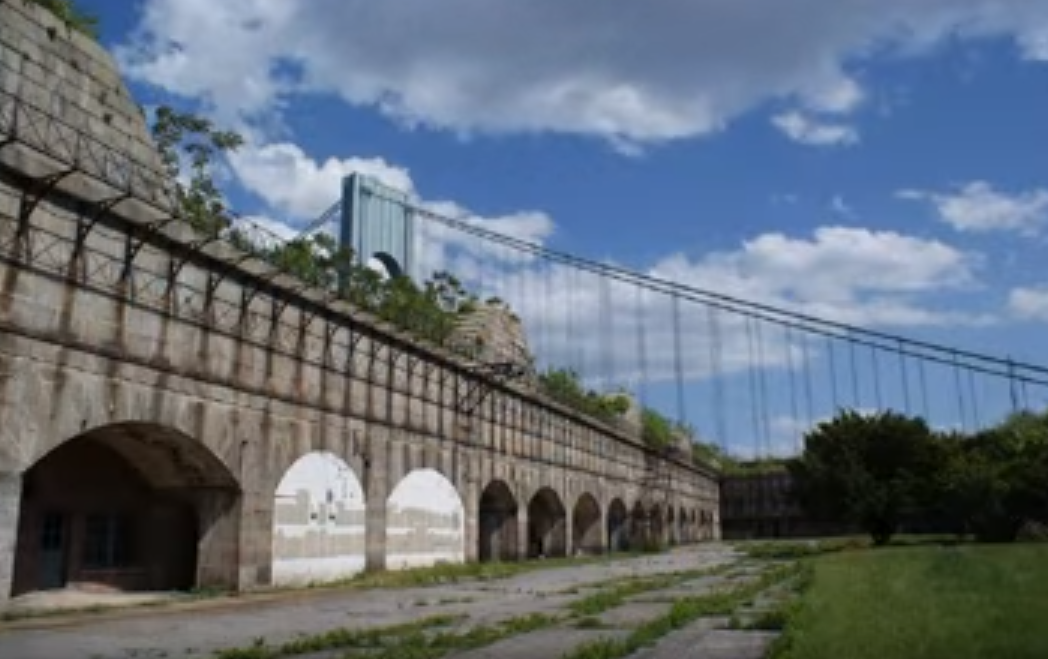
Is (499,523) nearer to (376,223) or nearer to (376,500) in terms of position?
(376,500)

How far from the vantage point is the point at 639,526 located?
71625mm

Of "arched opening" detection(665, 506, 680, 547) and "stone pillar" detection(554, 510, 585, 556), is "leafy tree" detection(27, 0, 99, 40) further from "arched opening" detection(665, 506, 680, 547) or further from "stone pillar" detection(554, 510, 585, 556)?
"arched opening" detection(665, 506, 680, 547)

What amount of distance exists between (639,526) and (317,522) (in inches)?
1884

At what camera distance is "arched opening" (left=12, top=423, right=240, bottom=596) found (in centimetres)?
2033

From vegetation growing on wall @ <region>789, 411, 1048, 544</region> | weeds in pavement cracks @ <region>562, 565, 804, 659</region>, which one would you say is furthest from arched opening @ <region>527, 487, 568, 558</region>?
weeds in pavement cracks @ <region>562, 565, 804, 659</region>

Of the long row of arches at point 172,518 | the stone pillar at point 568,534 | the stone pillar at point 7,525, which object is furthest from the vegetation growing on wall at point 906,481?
the stone pillar at point 7,525

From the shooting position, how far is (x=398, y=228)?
246 feet

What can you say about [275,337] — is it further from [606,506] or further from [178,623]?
[606,506]

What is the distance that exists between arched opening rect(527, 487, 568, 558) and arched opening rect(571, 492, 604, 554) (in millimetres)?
4676

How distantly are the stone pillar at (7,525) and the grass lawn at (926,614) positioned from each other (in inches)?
484

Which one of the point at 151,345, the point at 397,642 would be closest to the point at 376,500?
the point at 151,345

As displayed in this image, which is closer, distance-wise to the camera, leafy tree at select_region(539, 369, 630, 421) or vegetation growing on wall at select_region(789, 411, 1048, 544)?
vegetation growing on wall at select_region(789, 411, 1048, 544)

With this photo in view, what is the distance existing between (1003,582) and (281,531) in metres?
15.9

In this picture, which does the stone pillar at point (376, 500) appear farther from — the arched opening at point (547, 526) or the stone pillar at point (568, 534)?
the stone pillar at point (568, 534)
